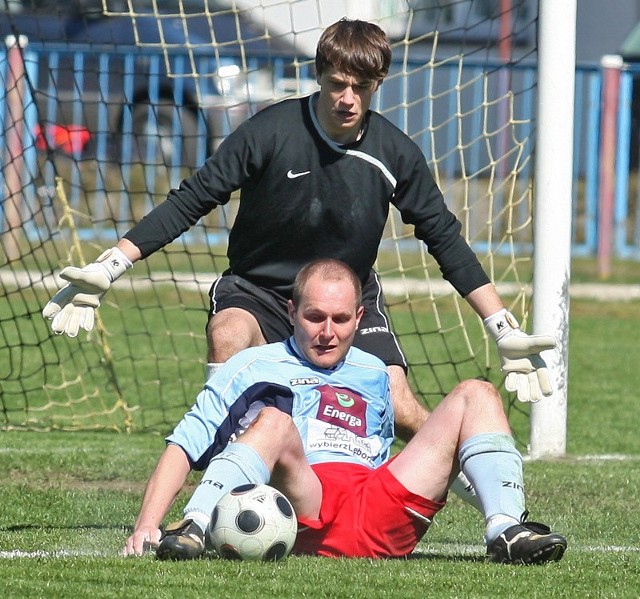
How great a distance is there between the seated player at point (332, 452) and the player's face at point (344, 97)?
0.71 m

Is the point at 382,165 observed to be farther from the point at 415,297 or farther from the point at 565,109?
the point at 415,297

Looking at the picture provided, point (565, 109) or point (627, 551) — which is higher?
point (565, 109)

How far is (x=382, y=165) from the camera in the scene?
18.0ft

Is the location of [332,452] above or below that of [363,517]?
above

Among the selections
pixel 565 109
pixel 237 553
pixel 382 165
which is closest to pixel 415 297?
pixel 565 109

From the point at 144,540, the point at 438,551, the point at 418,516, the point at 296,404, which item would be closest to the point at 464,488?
the point at 438,551

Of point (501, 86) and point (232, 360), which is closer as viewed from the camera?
point (232, 360)

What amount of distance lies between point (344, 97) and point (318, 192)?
0.49 meters

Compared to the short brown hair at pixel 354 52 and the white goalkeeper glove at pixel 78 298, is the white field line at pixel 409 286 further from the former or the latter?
the white goalkeeper glove at pixel 78 298

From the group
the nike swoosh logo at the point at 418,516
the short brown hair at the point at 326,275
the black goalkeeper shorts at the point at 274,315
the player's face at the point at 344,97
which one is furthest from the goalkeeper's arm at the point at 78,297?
the nike swoosh logo at the point at 418,516

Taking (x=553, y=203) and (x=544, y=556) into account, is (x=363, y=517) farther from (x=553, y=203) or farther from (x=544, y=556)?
(x=553, y=203)

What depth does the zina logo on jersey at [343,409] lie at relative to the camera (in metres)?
4.74

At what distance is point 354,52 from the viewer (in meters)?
5.07

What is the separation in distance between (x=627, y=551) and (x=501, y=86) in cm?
1543
